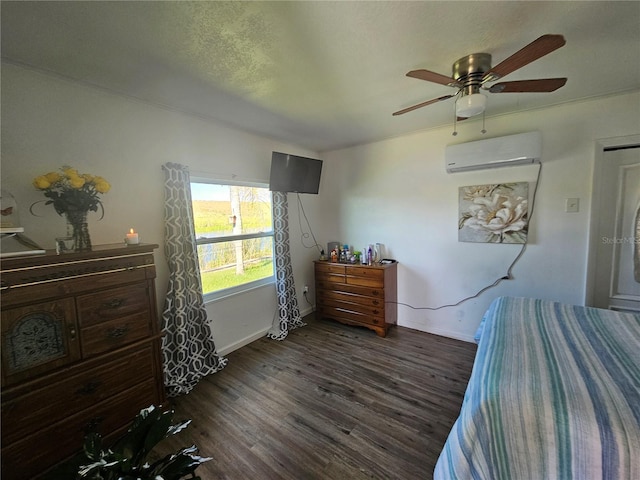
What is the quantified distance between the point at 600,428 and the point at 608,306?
7.17 feet

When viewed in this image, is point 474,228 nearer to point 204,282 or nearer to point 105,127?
point 204,282

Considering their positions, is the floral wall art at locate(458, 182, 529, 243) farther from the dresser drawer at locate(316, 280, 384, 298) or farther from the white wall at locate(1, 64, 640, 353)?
the dresser drawer at locate(316, 280, 384, 298)

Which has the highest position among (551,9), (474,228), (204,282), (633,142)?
(551,9)

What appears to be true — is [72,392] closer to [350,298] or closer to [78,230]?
[78,230]

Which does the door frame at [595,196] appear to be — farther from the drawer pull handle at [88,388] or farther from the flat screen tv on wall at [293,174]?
the drawer pull handle at [88,388]

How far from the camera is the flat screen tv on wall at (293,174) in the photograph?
2922 millimetres

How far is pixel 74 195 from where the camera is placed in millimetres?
1558

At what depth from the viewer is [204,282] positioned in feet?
8.52

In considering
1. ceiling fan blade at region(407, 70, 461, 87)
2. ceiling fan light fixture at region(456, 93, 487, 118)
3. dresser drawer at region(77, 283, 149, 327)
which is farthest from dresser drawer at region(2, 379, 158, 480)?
ceiling fan light fixture at region(456, 93, 487, 118)

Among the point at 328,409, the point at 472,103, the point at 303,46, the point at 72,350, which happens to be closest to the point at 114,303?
the point at 72,350

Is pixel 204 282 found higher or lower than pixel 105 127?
lower

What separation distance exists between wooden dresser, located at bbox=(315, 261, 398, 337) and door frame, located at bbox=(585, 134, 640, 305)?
1.79 meters

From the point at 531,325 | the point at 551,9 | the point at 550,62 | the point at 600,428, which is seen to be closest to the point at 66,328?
the point at 600,428

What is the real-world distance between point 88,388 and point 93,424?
0.73 feet
